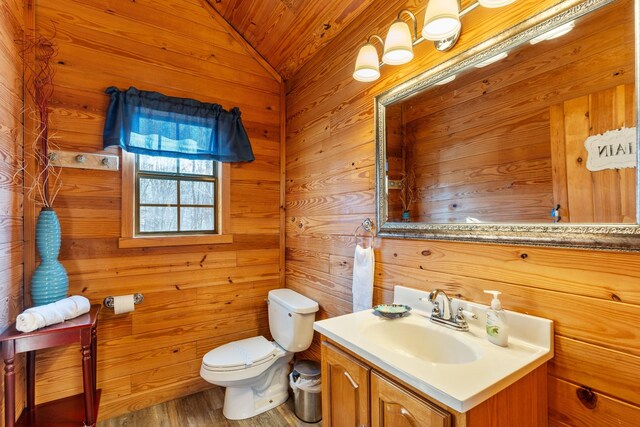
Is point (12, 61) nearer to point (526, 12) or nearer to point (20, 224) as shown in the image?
point (20, 224)

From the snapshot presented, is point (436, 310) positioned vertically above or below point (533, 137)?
below

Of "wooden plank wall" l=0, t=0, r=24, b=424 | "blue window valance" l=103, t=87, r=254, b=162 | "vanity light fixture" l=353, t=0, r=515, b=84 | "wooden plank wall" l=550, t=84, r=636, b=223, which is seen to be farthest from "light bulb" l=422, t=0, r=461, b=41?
"wooden plank wall" l=0, t=0, r=24, b=424

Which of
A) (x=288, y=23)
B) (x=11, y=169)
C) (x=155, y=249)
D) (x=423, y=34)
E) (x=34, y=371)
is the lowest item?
(x=34, y=371)

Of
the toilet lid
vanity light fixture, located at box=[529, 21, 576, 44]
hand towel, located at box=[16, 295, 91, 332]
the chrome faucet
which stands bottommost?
the toilet lid

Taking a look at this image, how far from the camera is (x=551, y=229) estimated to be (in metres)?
0.97

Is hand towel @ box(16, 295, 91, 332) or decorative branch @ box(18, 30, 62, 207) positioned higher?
decorative branch @ box(18, 30, 62, 207)

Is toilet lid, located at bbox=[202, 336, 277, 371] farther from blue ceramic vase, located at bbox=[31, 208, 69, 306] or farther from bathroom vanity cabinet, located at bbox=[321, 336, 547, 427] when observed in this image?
blue ceramic vase, located at bbox=[31, 208, 69, 306]

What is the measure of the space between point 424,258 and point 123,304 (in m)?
1.83

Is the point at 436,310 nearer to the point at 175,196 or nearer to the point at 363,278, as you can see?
the point at 363,278

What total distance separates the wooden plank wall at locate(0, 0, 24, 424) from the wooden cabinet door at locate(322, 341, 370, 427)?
1501mm

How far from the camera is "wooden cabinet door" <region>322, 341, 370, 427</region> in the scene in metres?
1.05

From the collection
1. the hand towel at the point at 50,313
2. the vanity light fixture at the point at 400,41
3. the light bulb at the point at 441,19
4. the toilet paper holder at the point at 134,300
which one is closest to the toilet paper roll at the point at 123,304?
the toilet paper holder at the point at 134,300

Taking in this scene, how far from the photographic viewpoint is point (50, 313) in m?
1.44

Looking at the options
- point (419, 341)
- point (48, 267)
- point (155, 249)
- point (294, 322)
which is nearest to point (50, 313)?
point (48, 267)
